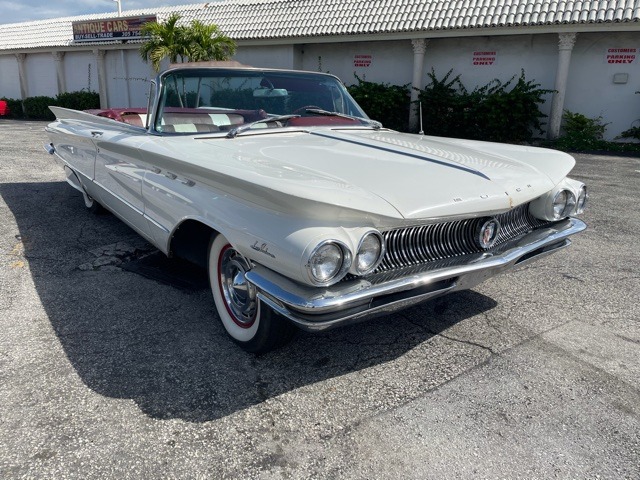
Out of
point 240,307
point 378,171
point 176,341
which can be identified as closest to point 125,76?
point 176,341

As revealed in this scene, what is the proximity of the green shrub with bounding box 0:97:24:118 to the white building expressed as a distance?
20.0 ft

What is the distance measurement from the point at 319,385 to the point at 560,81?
13.5m

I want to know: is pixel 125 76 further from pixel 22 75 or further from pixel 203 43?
pixel 203 43

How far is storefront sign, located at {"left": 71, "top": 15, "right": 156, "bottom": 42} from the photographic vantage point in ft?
69.6

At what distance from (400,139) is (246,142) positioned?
3.84ft

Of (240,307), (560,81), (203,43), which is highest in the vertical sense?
(203,43)

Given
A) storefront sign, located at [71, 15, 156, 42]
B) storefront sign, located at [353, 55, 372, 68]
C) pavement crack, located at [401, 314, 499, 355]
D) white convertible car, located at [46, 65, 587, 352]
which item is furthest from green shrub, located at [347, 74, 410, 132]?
pavement crack, located at [401, 314, 499, 355]

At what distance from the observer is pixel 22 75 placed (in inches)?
1018

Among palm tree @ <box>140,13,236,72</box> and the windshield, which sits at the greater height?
palm tree @ <box>140,13,236,72</box>

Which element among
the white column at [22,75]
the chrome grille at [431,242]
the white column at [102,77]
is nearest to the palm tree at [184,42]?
the white column at [102,77]

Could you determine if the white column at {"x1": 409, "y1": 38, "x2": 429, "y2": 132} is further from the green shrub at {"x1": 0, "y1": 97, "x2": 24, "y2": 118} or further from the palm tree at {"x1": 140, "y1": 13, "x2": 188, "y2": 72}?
the green shrub at {"x1": 0, "y1": 97, "x2": 24, "y2": 118}

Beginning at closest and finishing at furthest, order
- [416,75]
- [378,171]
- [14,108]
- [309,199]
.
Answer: [309,199] < [378,171] < [416,75] < [14,108]

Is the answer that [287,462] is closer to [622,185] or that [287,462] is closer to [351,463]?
[351,463]

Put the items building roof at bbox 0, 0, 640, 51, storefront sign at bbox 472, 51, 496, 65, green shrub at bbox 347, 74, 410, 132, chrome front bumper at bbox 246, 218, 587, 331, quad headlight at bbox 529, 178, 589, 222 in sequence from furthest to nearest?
1. green shrub at bbox 347, 74, 410, 132
2. storefront sign at bbox 472, 51, 496, 65
3. building roof at bbox 0, 0, 640, 51
4. quad headlight at bbox 529, 178, 589, 222
5. chrome front bumper at bbox 246, 218, 587, 331
